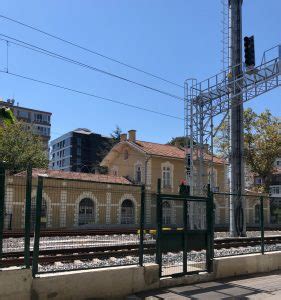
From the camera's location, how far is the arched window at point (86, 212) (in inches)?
392

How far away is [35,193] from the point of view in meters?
8.22

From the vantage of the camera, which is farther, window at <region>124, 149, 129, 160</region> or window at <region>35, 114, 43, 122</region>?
window at <region>35, 114, 43, 122</region>

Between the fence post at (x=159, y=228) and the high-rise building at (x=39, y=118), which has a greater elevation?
the high-rise building at (x=39, y=118)

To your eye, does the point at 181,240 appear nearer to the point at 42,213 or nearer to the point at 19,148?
the point at 42,213

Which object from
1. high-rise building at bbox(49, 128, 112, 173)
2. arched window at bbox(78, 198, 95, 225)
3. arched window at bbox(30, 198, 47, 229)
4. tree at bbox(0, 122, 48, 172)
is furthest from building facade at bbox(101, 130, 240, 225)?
high-rise building at bbox(49, 128, 112, 173)

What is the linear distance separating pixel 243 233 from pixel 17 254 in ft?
55.3

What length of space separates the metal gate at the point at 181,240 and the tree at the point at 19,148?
130 feet

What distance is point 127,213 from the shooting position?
10.9 meters

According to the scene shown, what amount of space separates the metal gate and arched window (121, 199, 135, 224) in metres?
0.73

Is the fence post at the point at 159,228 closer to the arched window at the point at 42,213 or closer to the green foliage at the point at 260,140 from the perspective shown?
the arched window at the point at 42,213

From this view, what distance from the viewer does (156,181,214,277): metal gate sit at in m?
10.1

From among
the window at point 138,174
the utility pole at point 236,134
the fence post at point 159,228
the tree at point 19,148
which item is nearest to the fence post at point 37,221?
the fence post at point 159,228

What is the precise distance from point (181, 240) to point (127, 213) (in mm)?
1433

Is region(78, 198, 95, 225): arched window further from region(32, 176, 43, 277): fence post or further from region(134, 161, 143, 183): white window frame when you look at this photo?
region(134, 161, 143, 183): white window frame
